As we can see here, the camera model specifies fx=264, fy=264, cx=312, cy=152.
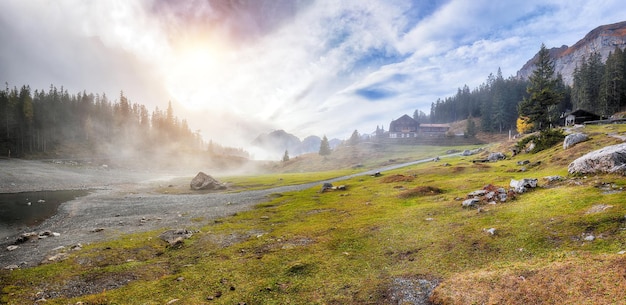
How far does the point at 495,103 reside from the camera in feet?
546

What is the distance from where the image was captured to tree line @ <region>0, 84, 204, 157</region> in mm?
127875

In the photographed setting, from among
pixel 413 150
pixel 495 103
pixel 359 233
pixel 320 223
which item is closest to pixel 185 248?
pixel 320 223

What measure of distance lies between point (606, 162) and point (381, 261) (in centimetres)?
2354

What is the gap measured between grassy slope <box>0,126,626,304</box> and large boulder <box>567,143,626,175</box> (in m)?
1.29

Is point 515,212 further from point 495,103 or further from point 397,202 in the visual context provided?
point 495,103

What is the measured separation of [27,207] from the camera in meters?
42.6

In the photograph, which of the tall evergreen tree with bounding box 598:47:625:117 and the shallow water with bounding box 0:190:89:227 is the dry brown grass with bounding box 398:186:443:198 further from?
the tall evergreen tree with bounding box 598:47:625:117

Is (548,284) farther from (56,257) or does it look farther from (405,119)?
(405,119)

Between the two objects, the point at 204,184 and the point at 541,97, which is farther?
the point at 204,184

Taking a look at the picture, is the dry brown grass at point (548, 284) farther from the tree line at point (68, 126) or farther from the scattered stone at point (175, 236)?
the tree line at point (68, 126)

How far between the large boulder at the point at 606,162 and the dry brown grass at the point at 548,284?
17.6m

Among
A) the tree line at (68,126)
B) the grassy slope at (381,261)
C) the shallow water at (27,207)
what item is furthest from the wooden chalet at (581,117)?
the tree line at (68,126)

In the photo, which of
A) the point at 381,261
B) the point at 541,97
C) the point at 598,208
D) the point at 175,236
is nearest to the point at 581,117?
the point at 541,97

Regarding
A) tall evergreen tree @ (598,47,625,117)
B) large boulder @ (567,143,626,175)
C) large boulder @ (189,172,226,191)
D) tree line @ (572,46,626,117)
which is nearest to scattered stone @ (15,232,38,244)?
large boulder @ (189,172,226,191)
